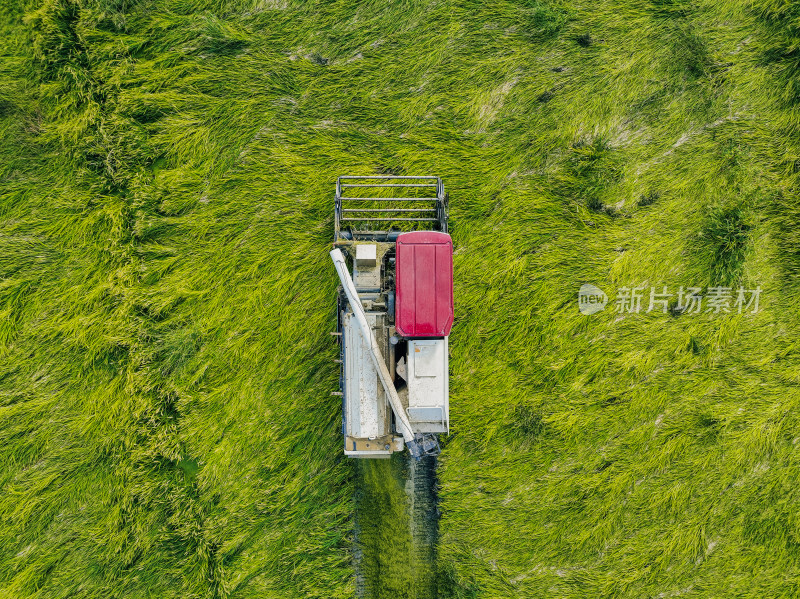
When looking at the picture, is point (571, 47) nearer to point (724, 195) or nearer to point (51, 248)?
point (724, 195)

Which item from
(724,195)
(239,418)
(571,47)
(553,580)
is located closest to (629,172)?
(724,195)

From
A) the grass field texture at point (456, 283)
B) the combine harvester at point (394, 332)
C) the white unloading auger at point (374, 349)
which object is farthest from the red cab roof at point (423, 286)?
the grass field texture at point (456, 283)

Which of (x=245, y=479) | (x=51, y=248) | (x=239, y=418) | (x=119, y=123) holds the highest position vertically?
(x=119, y=123)

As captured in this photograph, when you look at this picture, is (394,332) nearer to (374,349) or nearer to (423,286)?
(374,349)

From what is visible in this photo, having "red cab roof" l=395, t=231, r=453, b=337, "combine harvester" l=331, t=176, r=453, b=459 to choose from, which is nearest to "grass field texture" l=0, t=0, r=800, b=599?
"combine harvester" l=331, t=176, r=453, b=459

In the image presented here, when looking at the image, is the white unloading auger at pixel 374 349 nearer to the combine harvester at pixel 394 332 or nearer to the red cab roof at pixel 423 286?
the combine harvester at pixel 394 332

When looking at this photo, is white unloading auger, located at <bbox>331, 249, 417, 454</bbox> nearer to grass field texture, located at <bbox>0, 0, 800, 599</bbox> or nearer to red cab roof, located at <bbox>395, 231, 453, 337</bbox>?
red cab roof, located at <bbox>395, 231, 453, 337</bbox>

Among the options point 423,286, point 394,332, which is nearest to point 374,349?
point 394,332
